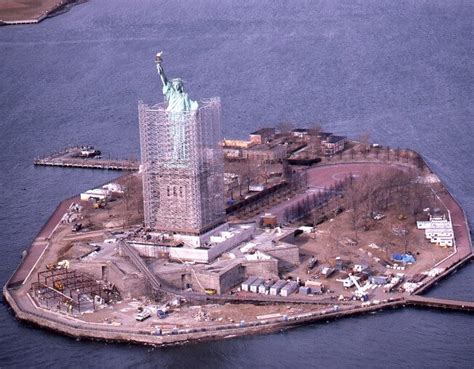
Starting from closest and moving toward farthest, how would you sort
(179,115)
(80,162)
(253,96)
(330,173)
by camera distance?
(179,115)
(330,173)
(80,162)
(253,96)

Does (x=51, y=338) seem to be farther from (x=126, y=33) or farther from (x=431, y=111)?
(x=126, y=33)

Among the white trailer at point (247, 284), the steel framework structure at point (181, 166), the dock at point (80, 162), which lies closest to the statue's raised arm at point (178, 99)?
the steel framework structure at point (181, 166)

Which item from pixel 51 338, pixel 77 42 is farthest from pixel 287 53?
pixel 51 338

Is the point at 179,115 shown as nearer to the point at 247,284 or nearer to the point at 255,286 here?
the point at 247,284

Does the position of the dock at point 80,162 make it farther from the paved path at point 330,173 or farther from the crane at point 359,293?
the crane at point 359,293

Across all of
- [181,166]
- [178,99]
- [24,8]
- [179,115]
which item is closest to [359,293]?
[181,166]

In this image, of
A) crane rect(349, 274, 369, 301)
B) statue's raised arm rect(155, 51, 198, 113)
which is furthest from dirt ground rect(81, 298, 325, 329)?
statue's raised arm rect(155, 51, 198, 113)
